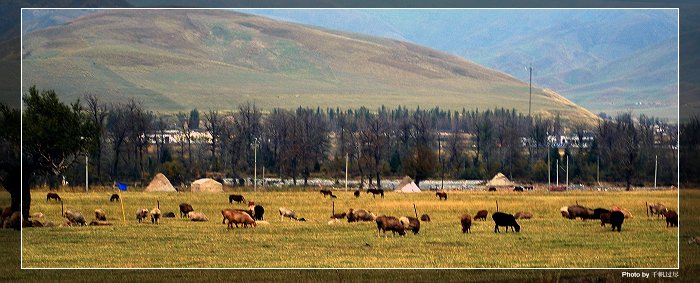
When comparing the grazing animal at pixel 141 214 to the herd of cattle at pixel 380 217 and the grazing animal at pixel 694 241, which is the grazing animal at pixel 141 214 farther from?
the grazing animal at pixel 694 241

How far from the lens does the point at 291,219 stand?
4103cm

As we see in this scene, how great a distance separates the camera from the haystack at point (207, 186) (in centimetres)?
6028

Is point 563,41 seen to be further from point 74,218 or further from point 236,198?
point 74,218

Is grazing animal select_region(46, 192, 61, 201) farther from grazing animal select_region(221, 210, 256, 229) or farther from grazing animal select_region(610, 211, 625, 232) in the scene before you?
grazing animal select_region(610, 211, 625, 232)

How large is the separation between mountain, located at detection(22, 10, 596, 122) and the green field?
161 ft

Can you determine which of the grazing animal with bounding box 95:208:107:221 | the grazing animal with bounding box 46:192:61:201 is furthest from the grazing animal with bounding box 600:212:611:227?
the grazing animal with bounding box 46:192:61:201

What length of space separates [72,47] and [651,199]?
38.7 meters

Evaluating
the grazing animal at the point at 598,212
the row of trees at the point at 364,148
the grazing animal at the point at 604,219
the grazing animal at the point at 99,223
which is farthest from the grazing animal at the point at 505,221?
the row of trees at the point at 364,148

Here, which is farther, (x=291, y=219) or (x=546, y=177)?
(x=546, y=177)

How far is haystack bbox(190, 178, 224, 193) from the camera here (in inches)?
2373

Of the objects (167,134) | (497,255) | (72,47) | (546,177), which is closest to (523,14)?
(546,177)

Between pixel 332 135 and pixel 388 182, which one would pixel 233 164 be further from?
pixel 332 135

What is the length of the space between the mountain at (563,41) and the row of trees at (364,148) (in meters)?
2.56

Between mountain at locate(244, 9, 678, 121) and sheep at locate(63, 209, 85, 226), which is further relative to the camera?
mountain at locate(244, 9, 678, 121)
